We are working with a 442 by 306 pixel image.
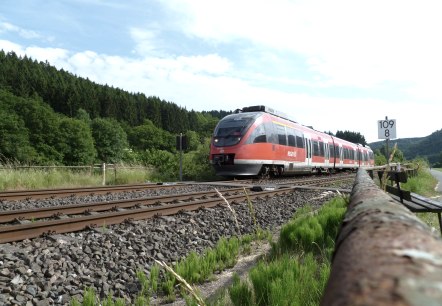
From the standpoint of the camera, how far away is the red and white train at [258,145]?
1728 centimetres

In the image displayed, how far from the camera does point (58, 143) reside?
74750 mm

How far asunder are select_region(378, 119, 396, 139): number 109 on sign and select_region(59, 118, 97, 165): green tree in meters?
68.2

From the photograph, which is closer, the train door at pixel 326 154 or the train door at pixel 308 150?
the train door at pixel 308 150

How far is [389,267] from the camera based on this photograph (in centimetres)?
53

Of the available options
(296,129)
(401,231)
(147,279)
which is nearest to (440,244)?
(401,231)

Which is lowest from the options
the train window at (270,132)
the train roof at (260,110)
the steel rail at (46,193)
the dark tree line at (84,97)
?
the steel rail at (46,193)

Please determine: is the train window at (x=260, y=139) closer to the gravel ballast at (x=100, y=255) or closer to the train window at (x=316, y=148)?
the train window at (x=316, y=148)

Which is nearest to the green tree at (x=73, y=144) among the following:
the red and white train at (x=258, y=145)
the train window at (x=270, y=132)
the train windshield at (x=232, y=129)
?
the red and white train at (x=258, y=145)

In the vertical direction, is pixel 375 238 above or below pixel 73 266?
above

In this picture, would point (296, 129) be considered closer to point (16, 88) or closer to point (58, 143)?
point (58, 143)

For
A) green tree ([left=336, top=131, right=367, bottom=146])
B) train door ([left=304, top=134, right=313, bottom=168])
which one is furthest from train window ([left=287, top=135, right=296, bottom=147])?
green tree ([left=336, top=131, right=367, bottom=146])

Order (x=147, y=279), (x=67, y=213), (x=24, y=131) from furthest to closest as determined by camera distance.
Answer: (x=24, y=131) < (x=67, y=213) < (x=147, y=279)

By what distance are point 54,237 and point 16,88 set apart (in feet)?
335

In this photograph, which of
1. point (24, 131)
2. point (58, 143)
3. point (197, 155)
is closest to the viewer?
point (197, 155)
